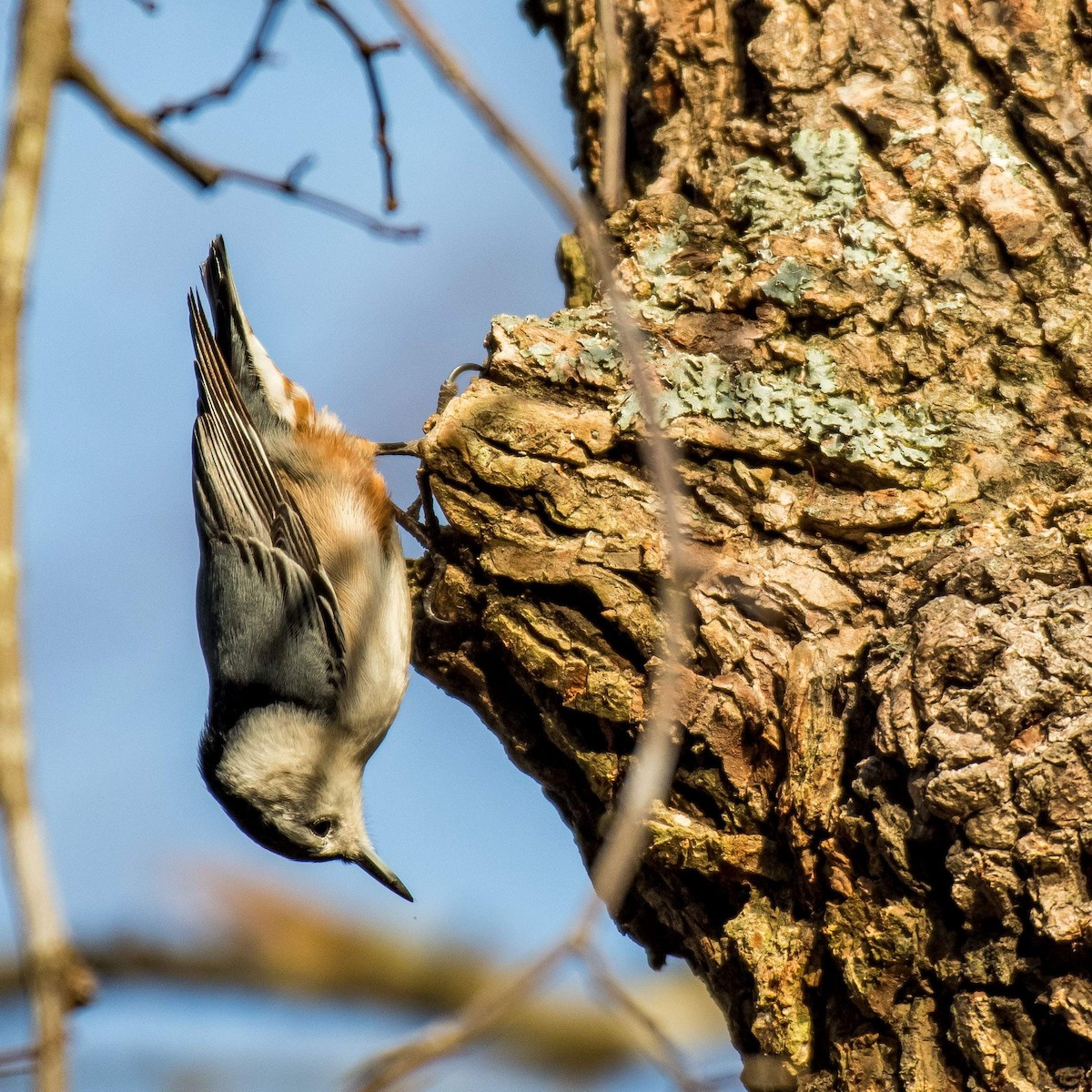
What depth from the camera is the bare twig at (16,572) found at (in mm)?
811

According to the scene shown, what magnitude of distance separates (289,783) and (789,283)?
1873 mm

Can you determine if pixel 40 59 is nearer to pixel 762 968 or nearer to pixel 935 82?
pixel 762 968

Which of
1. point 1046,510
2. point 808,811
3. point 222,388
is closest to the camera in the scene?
point 808,811

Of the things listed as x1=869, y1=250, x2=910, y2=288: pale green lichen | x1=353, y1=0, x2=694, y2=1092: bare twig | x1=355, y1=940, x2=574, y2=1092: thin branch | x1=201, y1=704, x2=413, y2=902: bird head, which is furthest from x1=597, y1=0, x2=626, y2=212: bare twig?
x1=201, y1=704, x2=413, y2=902: bird head

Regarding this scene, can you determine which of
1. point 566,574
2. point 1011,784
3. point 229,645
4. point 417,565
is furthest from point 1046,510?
point 229,645

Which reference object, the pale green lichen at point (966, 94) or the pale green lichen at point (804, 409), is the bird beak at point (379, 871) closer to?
the pale green lichen at point (804, 409)

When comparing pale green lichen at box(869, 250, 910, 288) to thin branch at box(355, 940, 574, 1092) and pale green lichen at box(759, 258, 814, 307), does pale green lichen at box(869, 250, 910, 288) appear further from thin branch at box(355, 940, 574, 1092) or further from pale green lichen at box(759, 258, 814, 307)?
thin branch at box(355, 940, 574, 1092)

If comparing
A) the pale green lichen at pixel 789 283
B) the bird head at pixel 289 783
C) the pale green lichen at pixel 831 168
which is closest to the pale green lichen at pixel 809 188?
the pale green lichen at pixel 831 168

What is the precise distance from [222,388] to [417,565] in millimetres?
773

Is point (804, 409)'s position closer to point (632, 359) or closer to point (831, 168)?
point (831, 168)

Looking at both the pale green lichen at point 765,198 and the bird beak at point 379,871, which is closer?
the pale green lichen at point 765,198

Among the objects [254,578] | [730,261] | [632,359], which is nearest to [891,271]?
[730,261]

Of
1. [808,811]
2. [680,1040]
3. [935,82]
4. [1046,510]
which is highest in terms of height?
[935,82]

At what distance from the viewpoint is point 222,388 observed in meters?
3.48
